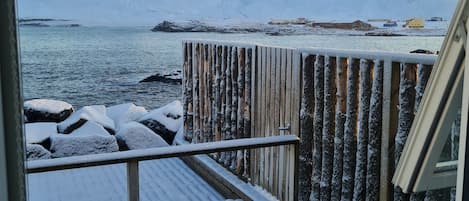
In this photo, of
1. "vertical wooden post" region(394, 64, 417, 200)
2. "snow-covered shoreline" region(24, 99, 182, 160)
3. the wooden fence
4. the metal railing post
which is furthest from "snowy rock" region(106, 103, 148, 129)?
"vertical wooden post" region(394, 64, 417, 200)

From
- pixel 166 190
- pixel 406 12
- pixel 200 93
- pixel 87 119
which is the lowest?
pixel 166 190

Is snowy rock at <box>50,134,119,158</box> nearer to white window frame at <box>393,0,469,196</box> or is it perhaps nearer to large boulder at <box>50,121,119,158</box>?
large boulder at <box>50,121,119,158</box>

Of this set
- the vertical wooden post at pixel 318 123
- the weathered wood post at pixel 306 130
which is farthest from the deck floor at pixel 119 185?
the vertical wooden post at pixel 318 123

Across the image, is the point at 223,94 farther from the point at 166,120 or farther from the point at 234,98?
the point at 166,120

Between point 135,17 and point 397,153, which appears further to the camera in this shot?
point 135,17

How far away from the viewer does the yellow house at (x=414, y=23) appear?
194 centimetres

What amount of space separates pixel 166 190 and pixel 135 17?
1.31 meters

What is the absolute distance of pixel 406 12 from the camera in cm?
187

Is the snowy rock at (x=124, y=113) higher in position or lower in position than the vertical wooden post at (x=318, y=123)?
lower

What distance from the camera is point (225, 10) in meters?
2.41

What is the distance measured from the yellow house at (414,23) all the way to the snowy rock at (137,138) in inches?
107

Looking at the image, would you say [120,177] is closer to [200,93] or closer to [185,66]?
[200,93]

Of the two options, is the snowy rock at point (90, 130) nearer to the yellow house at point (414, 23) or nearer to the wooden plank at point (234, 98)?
the wooden plank at point (234, 98)

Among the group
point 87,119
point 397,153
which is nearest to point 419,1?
point 397,153
